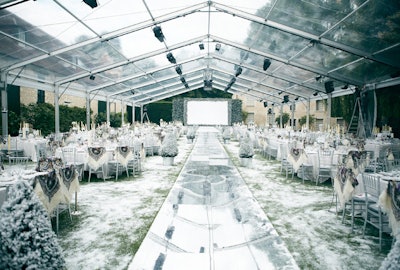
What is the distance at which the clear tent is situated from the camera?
21.9ft

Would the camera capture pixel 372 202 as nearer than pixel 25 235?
No

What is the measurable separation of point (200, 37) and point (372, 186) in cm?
910

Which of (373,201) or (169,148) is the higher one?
(169,148)

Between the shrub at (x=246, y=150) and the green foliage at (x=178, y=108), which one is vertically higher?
the green foliage at (x=178, y=108)

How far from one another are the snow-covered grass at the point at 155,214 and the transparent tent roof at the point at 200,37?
153 inches

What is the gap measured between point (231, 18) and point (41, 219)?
871 centimetres

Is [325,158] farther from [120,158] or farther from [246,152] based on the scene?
[120,158]

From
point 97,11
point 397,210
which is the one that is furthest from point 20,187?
point 97,11

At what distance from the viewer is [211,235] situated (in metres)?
3.69

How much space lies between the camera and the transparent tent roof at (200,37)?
6664mm

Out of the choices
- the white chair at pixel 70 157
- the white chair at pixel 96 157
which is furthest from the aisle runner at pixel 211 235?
the white chair at pixel 70 157

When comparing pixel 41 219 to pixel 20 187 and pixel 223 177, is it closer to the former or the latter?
Answer: pixel 20 187

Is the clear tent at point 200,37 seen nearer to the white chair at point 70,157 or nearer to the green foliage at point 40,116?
the green foliage at point 40,116

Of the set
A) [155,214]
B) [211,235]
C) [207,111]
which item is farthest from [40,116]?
[207,111]
